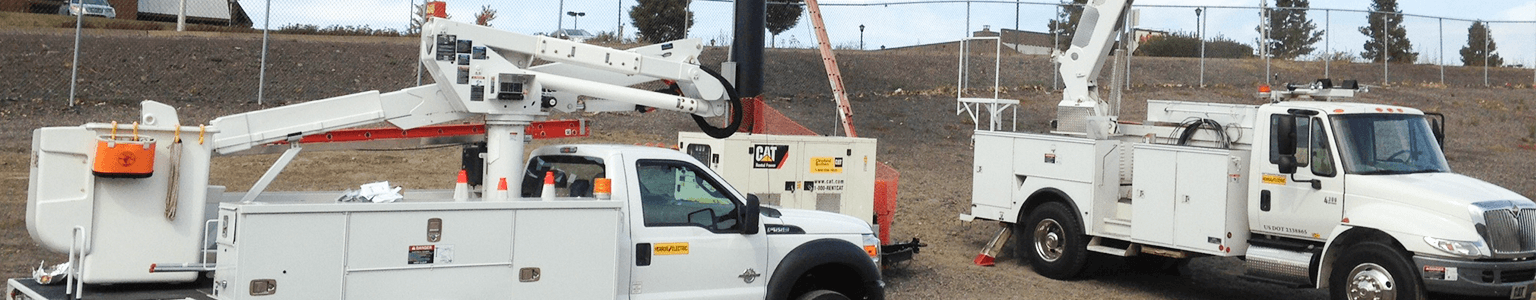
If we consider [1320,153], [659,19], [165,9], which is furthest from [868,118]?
[165,9]

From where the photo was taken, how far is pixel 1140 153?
1283cm

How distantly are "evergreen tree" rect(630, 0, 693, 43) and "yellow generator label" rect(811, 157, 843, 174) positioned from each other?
1212 cm

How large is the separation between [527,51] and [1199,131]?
7.88 metres

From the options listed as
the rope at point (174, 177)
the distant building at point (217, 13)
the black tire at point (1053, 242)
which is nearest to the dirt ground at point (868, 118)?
the black tire at point (1053, 242)

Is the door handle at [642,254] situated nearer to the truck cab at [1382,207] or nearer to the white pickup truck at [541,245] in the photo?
the white pickup truck at [541,245]

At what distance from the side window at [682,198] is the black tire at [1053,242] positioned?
256 inches

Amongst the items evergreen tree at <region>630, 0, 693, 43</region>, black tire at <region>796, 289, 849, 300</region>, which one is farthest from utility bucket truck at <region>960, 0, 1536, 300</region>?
evergreen tree at <region>630, 0, 693, 43</region>

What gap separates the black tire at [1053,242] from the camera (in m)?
13.9

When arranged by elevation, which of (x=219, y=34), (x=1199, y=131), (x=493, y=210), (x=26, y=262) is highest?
(x=219, y=34)

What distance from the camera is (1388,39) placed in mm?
33594

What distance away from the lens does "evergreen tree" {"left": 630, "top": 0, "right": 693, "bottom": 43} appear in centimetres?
2509

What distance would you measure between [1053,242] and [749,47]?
5460 millimetres

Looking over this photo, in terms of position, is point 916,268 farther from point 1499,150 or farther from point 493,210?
point 1499,150

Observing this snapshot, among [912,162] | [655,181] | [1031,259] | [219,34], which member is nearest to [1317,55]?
[912,162]
